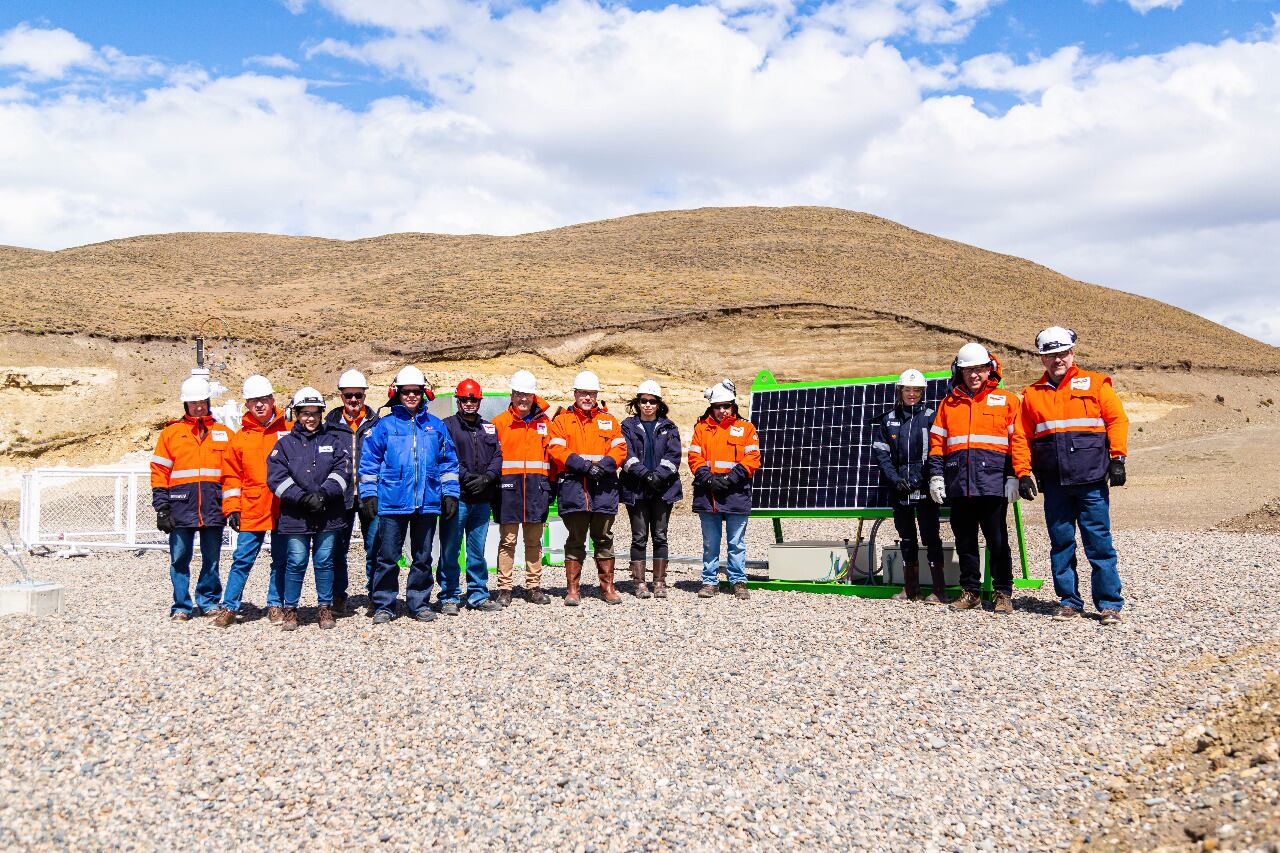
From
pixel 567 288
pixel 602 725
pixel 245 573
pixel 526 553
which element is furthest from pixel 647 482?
pixel 567 288

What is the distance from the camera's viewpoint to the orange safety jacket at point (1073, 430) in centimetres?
914

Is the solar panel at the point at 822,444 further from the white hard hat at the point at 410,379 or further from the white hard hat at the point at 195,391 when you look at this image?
the white hard hat at the point at 195,391

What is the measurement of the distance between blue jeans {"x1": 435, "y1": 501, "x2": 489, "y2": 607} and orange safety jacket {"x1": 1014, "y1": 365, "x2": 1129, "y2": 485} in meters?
5.23

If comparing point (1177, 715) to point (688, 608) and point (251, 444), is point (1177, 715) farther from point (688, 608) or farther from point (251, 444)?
point (251, 444)

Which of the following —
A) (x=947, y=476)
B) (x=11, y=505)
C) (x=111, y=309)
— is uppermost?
(x=111, y=309)

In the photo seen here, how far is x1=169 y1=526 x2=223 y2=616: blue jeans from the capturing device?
Result: 9883 millimetres

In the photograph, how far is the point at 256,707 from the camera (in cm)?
663

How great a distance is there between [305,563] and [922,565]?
21.3ft

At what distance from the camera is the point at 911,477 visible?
10555 mm

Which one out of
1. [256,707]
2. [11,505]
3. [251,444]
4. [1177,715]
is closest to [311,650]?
[256,707]

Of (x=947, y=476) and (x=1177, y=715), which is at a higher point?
(x=947, y=476)

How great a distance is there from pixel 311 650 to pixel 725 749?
405 centimetres

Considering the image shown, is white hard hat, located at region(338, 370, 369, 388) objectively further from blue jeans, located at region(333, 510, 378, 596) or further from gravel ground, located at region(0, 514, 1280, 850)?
gravel ground, located at region(0, 514, 1280, 850)

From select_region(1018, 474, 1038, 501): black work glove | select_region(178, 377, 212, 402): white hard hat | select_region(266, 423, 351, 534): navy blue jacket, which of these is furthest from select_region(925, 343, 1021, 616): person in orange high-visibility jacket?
select_region(178, 377, 212, 402): white hard hat
